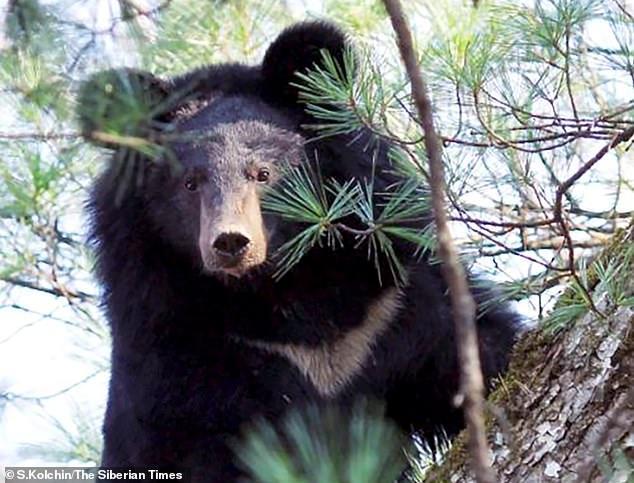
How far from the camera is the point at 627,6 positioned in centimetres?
313

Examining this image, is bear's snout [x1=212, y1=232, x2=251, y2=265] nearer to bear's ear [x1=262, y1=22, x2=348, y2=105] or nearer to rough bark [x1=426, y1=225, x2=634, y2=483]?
bear's ear [x1=262, y1=22, x2=348, y2=105]

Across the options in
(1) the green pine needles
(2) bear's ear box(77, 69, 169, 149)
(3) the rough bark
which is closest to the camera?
(2) bear's ear box(77, 69, 169, 149)

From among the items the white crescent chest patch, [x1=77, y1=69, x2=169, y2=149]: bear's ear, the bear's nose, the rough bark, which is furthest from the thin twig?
the white crescent chest patch

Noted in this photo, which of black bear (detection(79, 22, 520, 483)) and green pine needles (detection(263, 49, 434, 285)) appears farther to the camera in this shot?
black bear (detection(79, 22, 520, 483))

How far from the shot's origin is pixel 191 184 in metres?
3.86

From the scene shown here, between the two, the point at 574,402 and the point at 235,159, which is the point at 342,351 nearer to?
the point at 235,159

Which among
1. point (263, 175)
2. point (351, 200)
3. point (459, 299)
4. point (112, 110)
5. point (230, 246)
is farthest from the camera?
point (263, 175)

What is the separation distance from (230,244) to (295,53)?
68 cm

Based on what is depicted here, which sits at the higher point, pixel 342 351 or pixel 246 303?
pixel 246 303

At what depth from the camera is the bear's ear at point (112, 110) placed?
2.18 metres

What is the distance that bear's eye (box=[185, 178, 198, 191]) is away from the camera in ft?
12.6

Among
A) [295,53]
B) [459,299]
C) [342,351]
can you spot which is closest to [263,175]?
[295,53]

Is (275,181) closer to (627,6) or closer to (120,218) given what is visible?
(120,218)

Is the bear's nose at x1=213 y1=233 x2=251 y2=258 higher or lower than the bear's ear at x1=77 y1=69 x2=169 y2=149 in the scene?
higher
